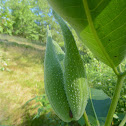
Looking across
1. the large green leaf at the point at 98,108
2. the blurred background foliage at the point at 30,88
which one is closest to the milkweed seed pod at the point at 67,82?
the large green leaf at the point at 98,108

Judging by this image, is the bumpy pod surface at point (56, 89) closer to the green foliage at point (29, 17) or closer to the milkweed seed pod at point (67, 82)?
the milkweed seed pod at point (67, 82)

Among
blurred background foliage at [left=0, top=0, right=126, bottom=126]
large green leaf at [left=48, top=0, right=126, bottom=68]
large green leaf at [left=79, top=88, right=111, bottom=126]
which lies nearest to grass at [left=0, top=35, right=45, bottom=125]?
blurred background foliage at [left=0, top=0, right=126, bottom=126]

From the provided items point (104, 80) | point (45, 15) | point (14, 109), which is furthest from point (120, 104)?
point (45, 15)

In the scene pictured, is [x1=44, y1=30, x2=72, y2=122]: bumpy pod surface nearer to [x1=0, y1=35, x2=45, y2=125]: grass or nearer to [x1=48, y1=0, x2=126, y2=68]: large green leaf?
[x1=48, y1=0, x2=126, y2=68]: large green leaf

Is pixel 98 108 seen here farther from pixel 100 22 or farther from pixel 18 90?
pixel 18 90

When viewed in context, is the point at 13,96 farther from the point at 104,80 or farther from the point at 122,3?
the point at 122,3

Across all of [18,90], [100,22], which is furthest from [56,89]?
[18,90]
